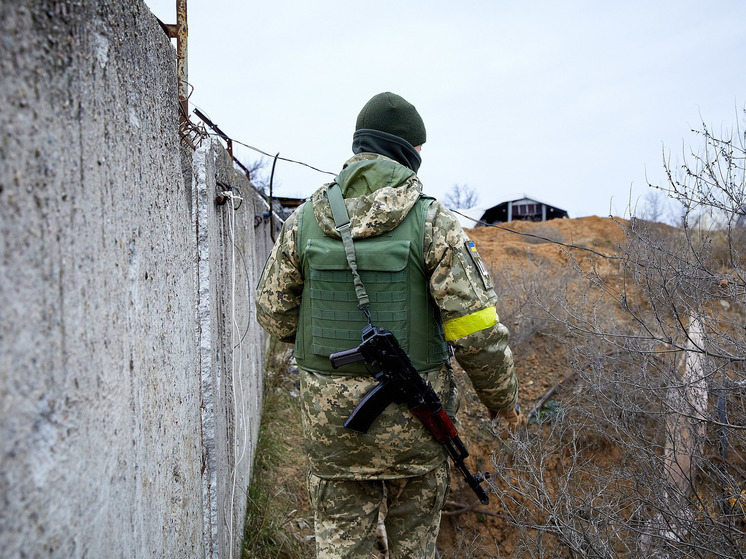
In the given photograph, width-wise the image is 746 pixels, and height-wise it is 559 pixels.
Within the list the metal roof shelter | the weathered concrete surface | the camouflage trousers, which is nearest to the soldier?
the camouflage trousers

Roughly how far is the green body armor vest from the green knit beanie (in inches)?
14.1

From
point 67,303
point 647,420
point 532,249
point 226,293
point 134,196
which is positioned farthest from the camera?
point 532,249

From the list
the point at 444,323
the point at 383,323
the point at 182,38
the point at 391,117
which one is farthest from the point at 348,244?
the point at 182,38

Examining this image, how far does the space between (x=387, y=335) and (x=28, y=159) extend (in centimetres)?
120

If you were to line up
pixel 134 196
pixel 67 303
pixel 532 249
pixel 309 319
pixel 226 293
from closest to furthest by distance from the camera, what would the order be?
pixel 67 303 < pixel 134 196 < pixel 309 319 < pixel 226 293 < pixel 532 249

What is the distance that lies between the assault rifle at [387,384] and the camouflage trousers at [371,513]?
261 millimetres

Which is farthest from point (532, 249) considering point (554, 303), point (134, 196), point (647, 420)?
point (134, 196)

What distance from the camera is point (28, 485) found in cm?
57

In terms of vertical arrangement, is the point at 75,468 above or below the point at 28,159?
below

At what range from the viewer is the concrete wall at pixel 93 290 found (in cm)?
56

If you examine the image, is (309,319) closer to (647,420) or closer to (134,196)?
(134,196)

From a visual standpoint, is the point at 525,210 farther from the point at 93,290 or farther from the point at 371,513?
the point at 93,290

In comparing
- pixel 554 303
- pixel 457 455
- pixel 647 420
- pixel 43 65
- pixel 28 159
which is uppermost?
pixel 43 65

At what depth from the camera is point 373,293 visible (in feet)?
5.60
